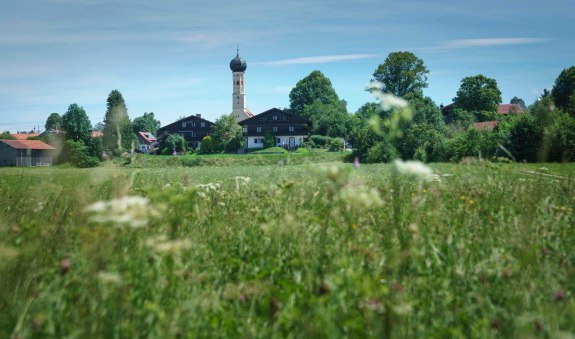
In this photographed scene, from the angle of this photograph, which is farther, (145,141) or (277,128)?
(145,141)

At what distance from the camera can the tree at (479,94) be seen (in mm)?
74000

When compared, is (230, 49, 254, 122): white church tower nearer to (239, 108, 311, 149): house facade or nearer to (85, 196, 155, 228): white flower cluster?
(239, 108, 311, 149): house facade

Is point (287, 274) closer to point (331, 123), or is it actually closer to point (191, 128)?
point (331, 123)

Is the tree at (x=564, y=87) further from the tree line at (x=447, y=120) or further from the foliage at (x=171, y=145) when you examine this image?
the foliage at (x=171, y=145)

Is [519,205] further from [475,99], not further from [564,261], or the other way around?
[475,99]

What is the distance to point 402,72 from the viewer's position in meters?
65.2

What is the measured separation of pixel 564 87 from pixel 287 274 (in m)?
70.8

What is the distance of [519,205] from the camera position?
5.56 m

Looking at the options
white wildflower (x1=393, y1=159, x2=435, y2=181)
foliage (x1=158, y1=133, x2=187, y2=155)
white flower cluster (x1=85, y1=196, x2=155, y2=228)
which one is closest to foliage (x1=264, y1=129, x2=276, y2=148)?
foliage (x1=158, y1=133, x2=187, y2=155)

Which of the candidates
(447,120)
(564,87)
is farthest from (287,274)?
(447,120)

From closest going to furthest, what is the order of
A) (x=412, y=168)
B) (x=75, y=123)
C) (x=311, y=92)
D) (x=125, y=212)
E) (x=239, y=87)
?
(x=125, y=212), (x=412, y=168), (x=75, y=123), (x=311, y=92), (x=239, y=87)

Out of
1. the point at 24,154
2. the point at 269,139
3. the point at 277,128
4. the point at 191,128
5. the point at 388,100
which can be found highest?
the point at 191,128

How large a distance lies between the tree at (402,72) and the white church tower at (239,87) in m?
61.6

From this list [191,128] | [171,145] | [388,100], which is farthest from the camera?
[191,128]
